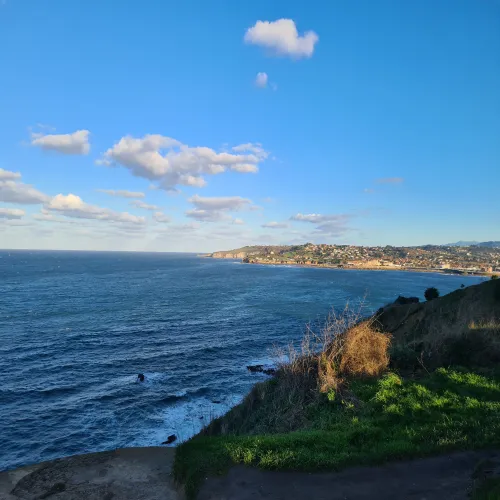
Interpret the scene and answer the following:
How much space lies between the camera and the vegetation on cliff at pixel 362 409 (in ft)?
28.6

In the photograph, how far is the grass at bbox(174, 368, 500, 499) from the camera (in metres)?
8.54

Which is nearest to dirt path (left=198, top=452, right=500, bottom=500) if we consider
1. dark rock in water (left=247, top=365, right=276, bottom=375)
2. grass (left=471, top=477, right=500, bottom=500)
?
grass (left=471, top=477, right=500, bottom=500)

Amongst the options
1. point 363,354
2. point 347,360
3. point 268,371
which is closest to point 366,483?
point 347,360

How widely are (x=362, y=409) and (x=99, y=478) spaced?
27.0 feet

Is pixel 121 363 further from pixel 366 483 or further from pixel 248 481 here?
pixel 366 483

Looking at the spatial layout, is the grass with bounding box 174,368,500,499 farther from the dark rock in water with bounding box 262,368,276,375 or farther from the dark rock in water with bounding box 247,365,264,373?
the dark rock in water with bounding box 247,365,264,373

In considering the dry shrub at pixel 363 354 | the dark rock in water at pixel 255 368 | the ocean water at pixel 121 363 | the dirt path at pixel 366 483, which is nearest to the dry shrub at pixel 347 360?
the dry shrub at pixel 363 354

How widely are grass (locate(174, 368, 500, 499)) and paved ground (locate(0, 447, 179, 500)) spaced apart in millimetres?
656

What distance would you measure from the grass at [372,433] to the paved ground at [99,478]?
2.15ft

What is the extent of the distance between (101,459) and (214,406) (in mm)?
16401

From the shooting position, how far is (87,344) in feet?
129

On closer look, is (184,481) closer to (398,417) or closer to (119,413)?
(398,417)

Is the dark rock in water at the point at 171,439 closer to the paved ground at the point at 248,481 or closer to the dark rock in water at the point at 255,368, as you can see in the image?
the paved ground at the point at 248,481

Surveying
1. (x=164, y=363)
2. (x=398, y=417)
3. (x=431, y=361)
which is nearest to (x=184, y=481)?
(x=398, y=417)
